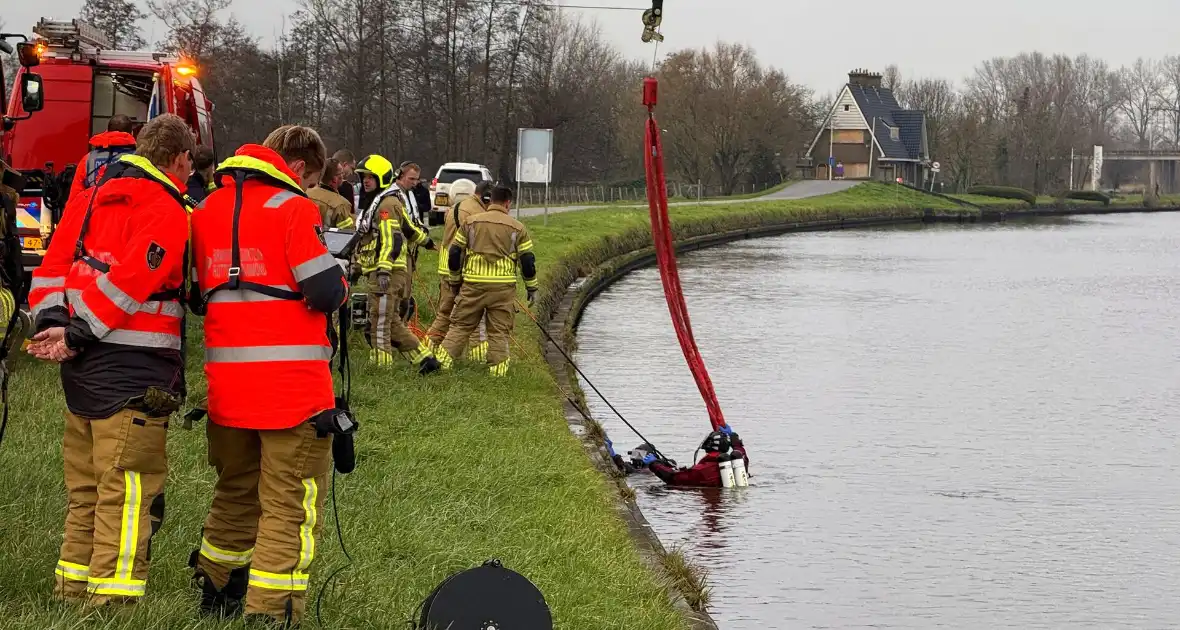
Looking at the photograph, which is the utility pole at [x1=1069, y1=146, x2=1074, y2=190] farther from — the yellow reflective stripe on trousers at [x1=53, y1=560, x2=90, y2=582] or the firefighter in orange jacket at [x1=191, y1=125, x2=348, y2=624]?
the yellow reflective stripe on trousers at [x1=53, y1=560, x2=90, y2=582]

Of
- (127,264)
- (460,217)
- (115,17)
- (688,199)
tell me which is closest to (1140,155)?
(688,199)

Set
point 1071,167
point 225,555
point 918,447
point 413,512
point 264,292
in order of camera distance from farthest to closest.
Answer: point 1071,167 → point 918,447 → point 413,512 → point 225,555 → point 264,292

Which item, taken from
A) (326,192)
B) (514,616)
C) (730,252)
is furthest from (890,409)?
(730,252)

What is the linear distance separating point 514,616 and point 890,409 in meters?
12.6

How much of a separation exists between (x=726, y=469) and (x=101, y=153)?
17.4 ft

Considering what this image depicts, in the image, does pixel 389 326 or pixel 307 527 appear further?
pixel 389 326

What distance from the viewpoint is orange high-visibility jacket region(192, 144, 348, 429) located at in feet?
19.1

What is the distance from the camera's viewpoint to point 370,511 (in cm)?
841

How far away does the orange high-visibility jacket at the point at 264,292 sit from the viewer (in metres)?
5.81

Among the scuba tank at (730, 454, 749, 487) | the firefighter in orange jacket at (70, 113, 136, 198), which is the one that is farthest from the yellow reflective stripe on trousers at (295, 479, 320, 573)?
the scuba tank at (730, 454, 749, 487)

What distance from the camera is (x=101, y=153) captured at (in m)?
11.8

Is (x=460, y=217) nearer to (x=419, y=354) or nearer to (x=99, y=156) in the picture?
(x=419, y=354)

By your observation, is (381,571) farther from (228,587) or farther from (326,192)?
(326,192)

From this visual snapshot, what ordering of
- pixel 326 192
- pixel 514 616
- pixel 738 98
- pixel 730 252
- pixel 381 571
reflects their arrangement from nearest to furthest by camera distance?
pixel 514 616 < pixel 381 571 < pixel 326 192 < pixel 730 252 < pixel 738 98
